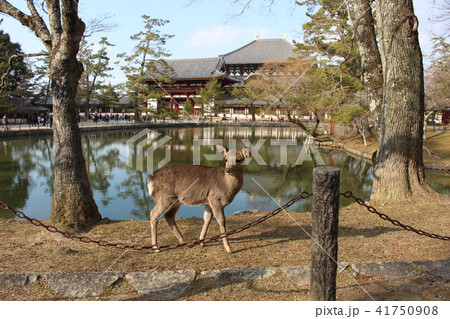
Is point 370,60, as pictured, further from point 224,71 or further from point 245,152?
point 224,71

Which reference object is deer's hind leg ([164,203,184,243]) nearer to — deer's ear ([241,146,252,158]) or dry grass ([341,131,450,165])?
deer's ear ([241,146,252,158])

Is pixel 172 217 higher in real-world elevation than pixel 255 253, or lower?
higher

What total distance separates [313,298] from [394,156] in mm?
4954

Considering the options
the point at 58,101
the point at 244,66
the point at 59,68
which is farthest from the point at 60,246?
the point at 244,66

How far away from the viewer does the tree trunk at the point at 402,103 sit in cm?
666

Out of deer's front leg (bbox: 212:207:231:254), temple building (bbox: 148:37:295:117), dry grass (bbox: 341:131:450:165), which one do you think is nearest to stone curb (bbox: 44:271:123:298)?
deer's front leg (bbox: 212:207:231:254)

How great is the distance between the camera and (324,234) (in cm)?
282

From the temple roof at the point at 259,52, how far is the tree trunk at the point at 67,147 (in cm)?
5051

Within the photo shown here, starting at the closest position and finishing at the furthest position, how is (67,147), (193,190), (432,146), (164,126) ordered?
(193,190) → (67,147) → (432,146) → (164,126)

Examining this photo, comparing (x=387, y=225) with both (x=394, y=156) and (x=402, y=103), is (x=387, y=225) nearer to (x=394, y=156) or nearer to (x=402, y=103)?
(x=394, y=156)

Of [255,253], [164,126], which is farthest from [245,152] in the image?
[164,126]

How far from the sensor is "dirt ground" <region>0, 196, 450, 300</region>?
3.23 meters

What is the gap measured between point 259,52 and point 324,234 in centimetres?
5653

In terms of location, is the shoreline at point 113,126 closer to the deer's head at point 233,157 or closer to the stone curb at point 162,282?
the deer's head at point 233,157
